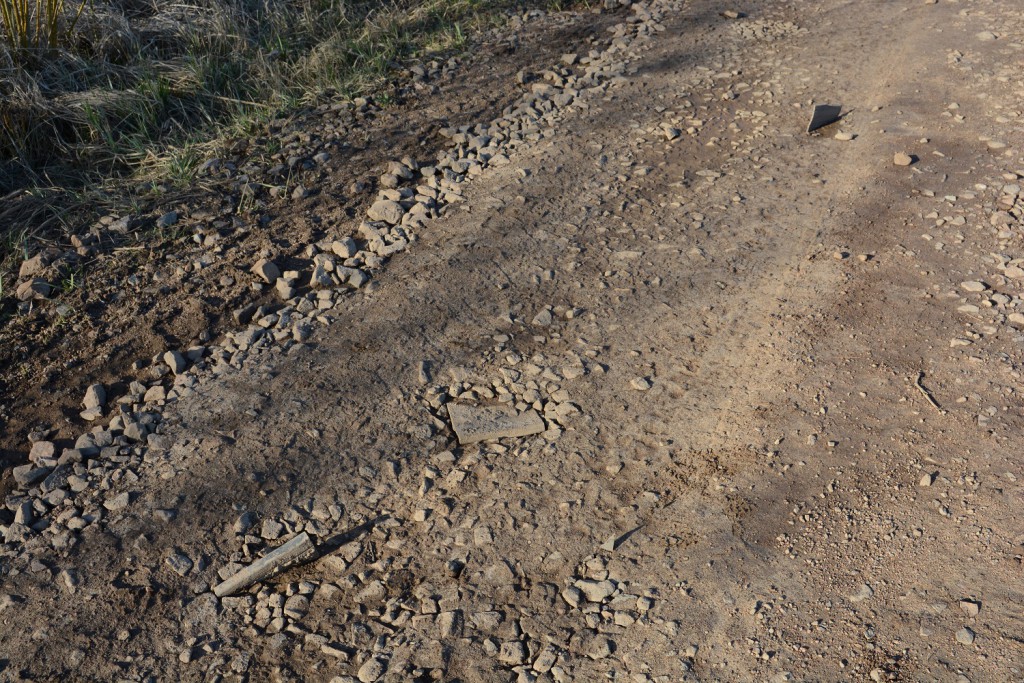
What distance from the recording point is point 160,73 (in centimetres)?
483

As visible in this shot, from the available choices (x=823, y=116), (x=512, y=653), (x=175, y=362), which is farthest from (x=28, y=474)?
(x=823, y=116)

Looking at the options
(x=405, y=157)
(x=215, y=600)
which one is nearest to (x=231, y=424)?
(x=215, y=600)

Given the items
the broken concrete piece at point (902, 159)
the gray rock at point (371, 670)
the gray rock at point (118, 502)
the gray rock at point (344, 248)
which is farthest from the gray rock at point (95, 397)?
the broken concrete piece at point (902, 159)

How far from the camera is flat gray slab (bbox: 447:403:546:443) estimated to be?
302 centimetres

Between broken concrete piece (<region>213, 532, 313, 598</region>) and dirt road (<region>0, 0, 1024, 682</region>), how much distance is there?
40 millimetres

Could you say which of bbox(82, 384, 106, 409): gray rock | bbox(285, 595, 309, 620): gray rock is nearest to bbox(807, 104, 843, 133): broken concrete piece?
bbox(285, 595, 309, 620): gray rock

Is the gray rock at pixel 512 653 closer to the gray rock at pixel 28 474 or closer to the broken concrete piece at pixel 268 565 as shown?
the broken concrete piece at pixel 268 565

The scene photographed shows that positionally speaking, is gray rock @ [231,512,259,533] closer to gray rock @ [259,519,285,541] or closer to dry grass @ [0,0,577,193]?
gray rock @ [259,519,285,541]

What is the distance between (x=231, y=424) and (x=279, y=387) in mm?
225

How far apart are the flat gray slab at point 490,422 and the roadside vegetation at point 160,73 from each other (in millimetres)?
2146

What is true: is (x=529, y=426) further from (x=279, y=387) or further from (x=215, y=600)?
(x=215, y=600)

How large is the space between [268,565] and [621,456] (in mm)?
1164

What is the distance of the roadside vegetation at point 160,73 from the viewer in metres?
4.36

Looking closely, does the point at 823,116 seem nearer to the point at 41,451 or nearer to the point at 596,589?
the point at 596,589
